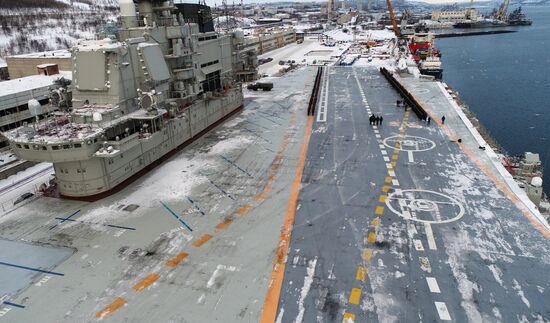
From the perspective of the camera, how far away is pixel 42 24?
13162cm

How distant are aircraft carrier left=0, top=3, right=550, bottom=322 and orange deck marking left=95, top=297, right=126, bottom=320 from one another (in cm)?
5

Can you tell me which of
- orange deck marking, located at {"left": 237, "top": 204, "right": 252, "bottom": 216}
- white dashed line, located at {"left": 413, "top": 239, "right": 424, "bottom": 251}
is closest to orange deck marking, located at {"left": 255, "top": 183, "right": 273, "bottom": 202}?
orange deck marking, located at {"left": 237, "top": 204, "right": 252, "bottom": 216}

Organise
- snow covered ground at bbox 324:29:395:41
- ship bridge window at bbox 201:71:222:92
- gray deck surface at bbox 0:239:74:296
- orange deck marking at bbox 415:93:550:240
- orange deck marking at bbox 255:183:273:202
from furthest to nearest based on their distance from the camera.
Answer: snow covered ground at bbox 324:29:395:41 → ship bridge window at bbox 201:71:222:92 → orange deck marking at bbox 255:183:273:202 → orange deck marking at bbox 415:93:550:240 → gray deck surface at bbox 0:239:74:296

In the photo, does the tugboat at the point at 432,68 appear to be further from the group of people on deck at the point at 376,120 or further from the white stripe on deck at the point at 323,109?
the group of people on deck at the point at 376,120

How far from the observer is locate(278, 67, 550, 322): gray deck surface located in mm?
11734

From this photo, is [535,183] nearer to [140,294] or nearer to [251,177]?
[251,177]

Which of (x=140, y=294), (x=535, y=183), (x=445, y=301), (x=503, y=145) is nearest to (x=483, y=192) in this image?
(x=535, y=183)

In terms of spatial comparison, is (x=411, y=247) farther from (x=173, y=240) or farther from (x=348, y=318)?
(x=173, y=240)

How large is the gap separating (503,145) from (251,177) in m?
33.6

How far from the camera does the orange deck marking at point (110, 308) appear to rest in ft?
38.7

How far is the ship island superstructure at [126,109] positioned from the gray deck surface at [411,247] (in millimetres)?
10069

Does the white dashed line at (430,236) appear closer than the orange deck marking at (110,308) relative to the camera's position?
No

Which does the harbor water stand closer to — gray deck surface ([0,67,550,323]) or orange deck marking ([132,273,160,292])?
gray deck surface ([0,67,550,323])

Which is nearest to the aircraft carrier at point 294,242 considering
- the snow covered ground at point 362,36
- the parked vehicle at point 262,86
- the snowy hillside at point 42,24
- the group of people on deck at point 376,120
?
the group of people on deck at point 376,120
